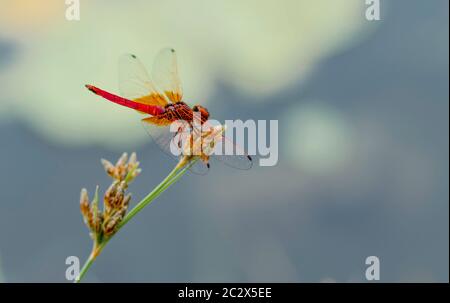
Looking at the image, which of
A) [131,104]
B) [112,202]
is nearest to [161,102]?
[131,104]

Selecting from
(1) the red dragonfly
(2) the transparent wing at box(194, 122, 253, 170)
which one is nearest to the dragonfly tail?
(1) the red dragonfly

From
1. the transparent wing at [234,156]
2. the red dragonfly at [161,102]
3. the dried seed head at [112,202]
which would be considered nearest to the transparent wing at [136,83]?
the red dragonfly at [161,102]

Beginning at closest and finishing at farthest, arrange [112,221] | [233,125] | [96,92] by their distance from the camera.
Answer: [112,221]
[233,125]
[96,92]

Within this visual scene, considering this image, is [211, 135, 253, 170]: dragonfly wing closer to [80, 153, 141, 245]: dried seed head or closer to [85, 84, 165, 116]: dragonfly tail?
[85, 84, 165, 116]: dragonfly tail
